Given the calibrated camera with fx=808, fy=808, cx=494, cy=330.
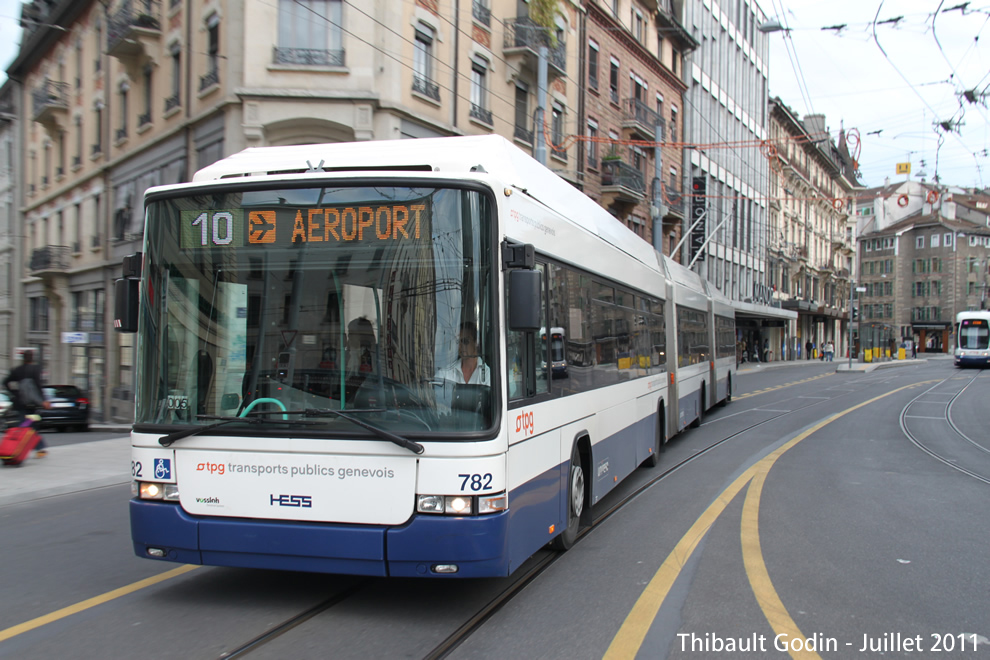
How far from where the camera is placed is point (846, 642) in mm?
4414

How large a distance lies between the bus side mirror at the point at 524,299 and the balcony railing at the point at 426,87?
53.4ft

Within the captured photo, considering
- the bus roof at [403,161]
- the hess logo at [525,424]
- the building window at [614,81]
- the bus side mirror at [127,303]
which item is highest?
the building window at [614,81]

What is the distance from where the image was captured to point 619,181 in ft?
106

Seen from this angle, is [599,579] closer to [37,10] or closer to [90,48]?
[90,48]

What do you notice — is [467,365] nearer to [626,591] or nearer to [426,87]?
[626,591]

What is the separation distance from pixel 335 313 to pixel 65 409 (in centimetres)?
1895

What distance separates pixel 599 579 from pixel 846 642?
1688 mm

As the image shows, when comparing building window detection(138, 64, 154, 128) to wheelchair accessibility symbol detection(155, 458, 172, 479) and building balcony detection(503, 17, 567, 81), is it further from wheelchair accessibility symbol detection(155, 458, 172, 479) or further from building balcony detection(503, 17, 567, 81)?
wheelchair accessibility symbol detection(155, 458, 172, 479)

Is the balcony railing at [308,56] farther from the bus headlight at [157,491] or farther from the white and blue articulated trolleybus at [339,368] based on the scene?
the bus headlight at [157,491]

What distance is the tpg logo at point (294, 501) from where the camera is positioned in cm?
467

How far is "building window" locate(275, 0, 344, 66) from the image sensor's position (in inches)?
725

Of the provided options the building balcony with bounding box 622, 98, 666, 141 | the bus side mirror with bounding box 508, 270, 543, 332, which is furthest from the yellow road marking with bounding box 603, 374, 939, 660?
the building balcony with bounding box 622, 98, 666, 141

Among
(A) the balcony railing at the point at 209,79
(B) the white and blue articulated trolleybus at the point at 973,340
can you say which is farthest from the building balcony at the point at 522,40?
(B) the white and blue articulated trolleybus at the point at 973,340

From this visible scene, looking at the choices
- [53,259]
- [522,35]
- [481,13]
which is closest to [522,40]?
[522,35]
